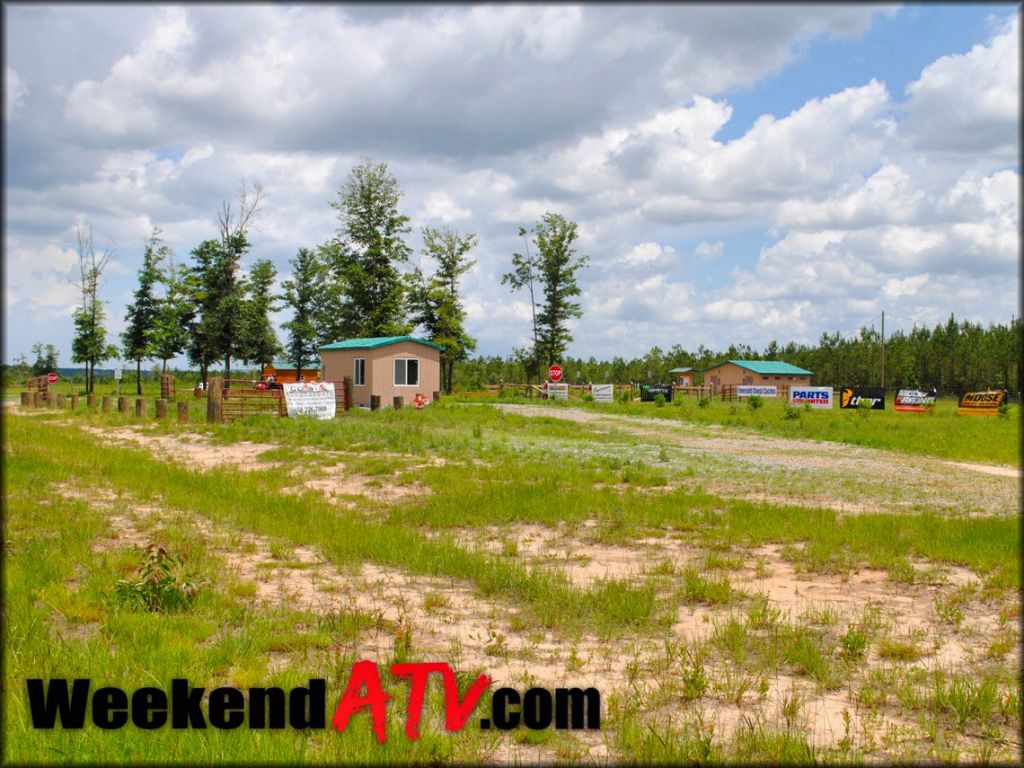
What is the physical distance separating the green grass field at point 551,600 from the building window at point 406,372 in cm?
2156

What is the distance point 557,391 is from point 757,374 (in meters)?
43.4

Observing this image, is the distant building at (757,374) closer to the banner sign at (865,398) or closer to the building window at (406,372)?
the banner sign at (865,398)

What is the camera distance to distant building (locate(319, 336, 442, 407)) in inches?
1444

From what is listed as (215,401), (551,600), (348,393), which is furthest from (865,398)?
(551,600)

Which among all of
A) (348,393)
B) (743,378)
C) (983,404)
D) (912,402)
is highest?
(743,378)

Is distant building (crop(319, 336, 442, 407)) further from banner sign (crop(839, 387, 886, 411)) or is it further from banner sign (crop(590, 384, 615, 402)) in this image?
banner sign (crop(839, 387, 886, 411))

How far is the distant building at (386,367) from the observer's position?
1444 inches

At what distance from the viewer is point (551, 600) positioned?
6988mm

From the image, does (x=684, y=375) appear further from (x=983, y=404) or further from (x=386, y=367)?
(x=386, y=367)

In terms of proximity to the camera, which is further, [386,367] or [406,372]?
[406,372]

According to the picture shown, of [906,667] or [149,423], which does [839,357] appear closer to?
[149,423]

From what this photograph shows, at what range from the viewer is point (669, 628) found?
6332 millimetres

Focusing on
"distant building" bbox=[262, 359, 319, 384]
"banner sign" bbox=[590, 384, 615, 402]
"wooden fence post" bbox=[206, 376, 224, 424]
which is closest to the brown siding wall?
"banner sign" bbox=[590, 384, 615, 402]

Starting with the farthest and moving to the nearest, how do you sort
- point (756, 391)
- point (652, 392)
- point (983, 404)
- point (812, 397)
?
point (756, 391) → point (652, 392) → point (812, 397) → point (983, 404)
